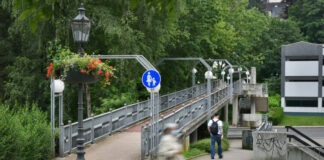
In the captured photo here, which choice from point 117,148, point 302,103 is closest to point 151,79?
point 117,148

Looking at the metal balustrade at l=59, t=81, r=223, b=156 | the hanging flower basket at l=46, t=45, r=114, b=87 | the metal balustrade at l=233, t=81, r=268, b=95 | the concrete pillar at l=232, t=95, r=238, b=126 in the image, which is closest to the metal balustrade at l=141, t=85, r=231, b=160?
the metal balustrade at l=59, t=81, r=223, b=156

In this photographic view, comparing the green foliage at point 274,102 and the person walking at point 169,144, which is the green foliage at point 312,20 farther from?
the person walking at point 169,144

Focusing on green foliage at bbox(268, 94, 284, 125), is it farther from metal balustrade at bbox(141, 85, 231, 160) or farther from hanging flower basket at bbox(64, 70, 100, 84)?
hanging flower basket at bbox(64, 70, 100, 84)

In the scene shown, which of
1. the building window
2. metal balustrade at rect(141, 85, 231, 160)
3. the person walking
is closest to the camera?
the person walking

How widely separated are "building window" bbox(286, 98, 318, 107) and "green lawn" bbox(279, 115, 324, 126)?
92.7 inches

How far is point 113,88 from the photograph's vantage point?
81.8ft

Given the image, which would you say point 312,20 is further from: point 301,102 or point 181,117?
point 181,117

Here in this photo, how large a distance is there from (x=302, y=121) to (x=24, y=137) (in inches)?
1721

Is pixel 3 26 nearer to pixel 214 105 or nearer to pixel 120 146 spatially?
pixel 214 105

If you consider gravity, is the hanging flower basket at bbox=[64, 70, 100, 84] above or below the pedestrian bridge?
above

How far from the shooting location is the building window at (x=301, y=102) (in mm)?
55791

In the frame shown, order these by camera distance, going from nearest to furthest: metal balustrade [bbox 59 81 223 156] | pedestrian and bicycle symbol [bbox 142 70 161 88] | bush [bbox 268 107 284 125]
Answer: pedestrian and bicycle symbol [bbox 142 70 161 88] < metal balustrade [bbox 59 81 223 156] < bush [bbox 268 107 284 125]

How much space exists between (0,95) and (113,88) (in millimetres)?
11414

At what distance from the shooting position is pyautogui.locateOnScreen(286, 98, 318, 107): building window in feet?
183
